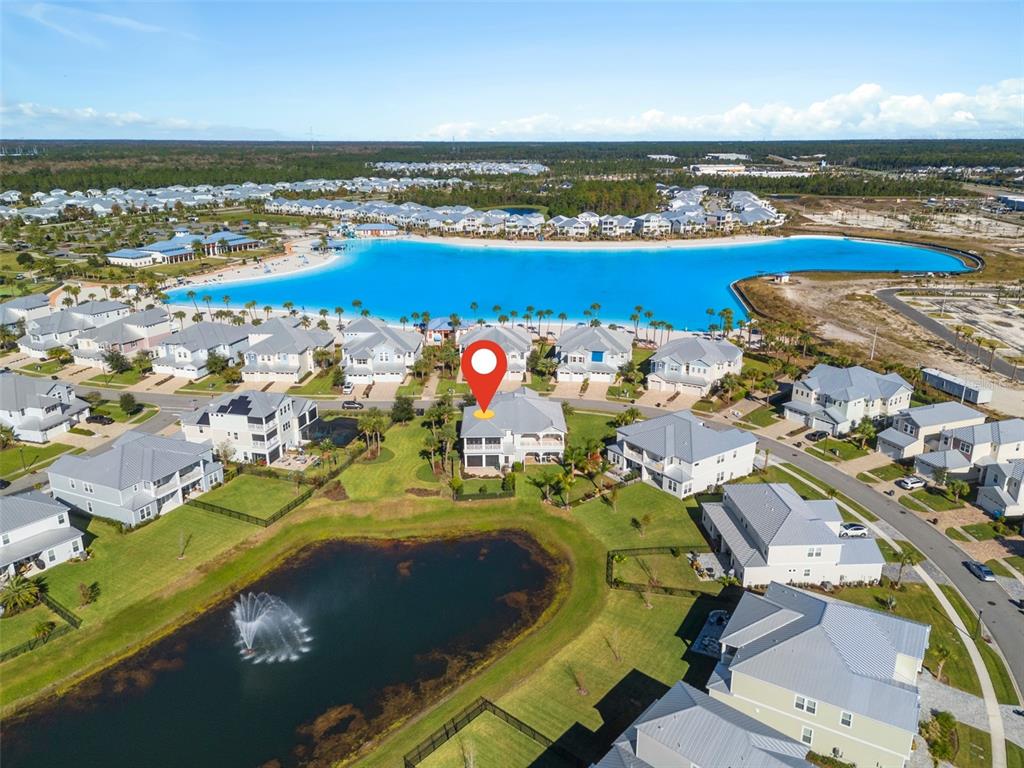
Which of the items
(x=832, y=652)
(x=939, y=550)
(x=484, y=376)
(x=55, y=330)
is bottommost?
(x=939, y=550)

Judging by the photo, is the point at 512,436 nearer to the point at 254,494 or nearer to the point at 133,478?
the point at 254,494

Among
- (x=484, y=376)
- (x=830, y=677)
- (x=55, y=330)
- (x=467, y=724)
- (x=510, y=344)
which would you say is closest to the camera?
(x=830, y=677)

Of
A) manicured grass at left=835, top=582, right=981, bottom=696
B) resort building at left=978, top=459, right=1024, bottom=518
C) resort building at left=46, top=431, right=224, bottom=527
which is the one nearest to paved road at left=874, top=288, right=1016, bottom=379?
resort building at left=978, top=459, right=1024, bottom=518

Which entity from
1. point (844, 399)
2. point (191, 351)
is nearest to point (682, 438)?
point (844, 399)

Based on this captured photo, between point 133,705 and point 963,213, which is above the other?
point 963,213

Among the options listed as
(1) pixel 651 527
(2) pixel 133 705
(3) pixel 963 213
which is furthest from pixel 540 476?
(3) pixel 963 213

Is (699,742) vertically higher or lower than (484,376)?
lower

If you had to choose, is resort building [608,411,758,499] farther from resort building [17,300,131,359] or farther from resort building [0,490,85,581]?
resort building [17,300,131,359]

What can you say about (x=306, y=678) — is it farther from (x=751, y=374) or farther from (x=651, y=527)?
(x=751, y=374)
